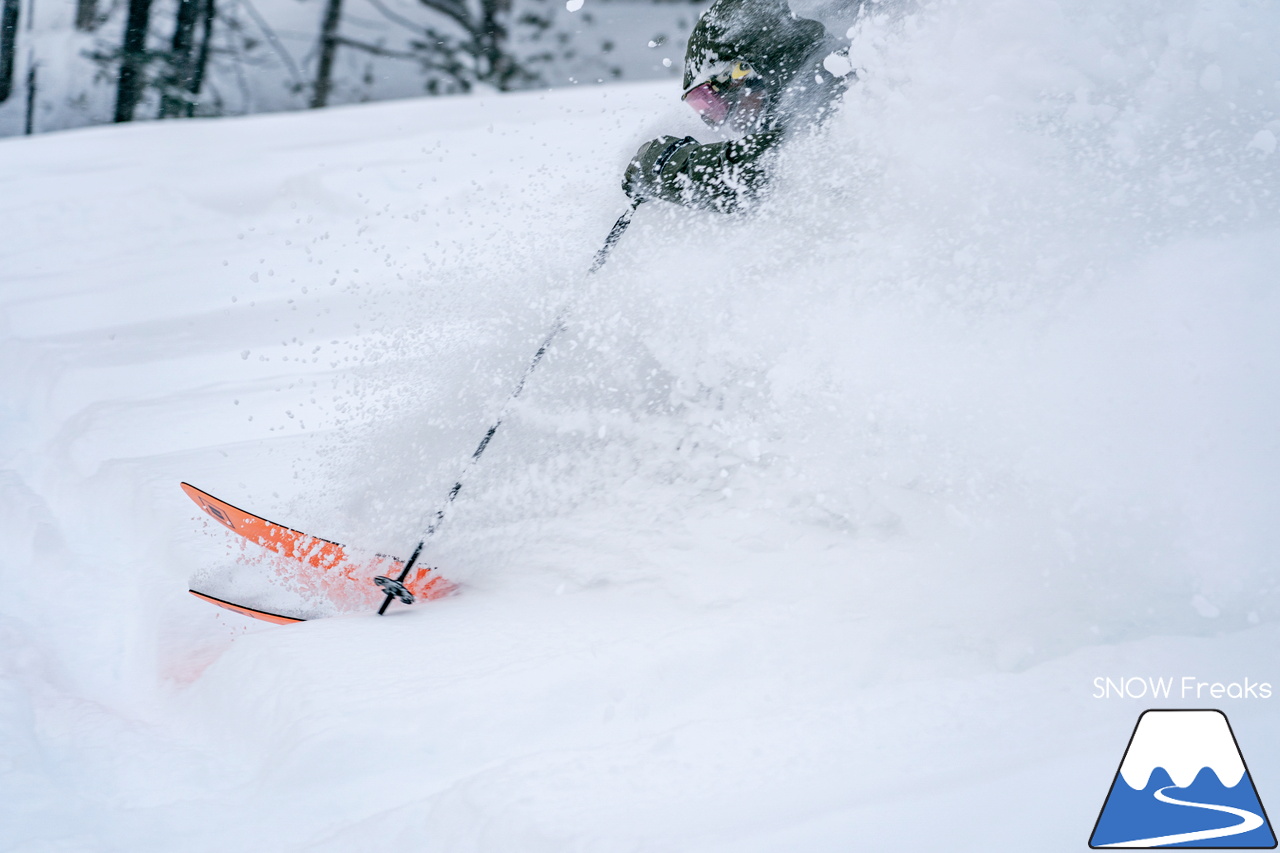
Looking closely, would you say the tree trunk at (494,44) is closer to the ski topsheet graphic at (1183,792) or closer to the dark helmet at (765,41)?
the dark helmet at (765,41)

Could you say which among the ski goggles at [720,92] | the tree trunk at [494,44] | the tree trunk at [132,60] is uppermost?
the tree trunk at [494,44]

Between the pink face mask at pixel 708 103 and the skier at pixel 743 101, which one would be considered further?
the pink face mask at pixel 708 103

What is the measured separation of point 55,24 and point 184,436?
5360 mm

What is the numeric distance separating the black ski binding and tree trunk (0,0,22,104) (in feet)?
21.9

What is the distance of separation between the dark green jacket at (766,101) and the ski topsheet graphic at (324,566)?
4.63 ft

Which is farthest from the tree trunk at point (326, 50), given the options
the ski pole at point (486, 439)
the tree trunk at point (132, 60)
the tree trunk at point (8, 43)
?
the ski pole at point (486, 439)

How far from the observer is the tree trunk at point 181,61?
6.75m

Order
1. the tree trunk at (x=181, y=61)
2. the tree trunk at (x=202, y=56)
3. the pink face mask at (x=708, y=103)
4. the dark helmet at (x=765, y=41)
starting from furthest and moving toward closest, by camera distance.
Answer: the tree trunk at (x=202, y=56) → the tree trunk at (x=181, y=61) → the pink face mask at (x=708, y=103) → the dark helmet at (x=765, y=41)

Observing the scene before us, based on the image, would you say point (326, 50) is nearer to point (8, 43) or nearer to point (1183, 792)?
point (8, 43)

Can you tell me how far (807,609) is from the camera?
1.88m

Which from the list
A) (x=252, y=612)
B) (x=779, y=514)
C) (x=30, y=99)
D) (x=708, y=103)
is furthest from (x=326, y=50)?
(x=779, y=514)

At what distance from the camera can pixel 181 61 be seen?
684 cm

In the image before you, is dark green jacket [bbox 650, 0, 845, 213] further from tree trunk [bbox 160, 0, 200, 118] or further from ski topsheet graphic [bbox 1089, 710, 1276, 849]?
tree trunk [bbox 160, 0, 200, 118]

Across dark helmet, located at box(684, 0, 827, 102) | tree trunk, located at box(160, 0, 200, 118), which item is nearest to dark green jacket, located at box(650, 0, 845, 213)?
dark helmet, located at box(684, 0, 827, 102)
